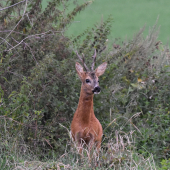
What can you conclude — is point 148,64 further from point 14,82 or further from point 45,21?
point 14,82

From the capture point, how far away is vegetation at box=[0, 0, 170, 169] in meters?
4.48

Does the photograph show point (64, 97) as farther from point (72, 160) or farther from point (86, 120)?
point (72, 160)

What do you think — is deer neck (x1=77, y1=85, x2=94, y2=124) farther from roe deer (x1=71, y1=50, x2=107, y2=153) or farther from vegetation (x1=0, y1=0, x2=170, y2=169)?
vegetation (x1=0, y1=0, x2=170, y2=169)

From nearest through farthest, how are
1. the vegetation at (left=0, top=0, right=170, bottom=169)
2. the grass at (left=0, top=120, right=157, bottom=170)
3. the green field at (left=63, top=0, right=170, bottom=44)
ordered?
the grass at (left=0, top=120, right=157, bottom=170) → the vegetation at (left=0, top=0, right=170, bottom=169) → the green field at (left=63, top=0, right=170, bottom=44)

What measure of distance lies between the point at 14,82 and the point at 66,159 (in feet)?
6.33

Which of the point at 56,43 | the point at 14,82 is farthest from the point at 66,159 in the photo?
the point at 56,43

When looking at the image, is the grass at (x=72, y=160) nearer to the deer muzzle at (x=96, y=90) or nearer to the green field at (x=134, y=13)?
the deer muzzle at (x=96, y=90)

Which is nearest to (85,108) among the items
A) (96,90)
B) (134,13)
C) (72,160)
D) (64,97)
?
(96,90)

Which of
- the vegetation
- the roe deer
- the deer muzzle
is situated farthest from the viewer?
the roe deer

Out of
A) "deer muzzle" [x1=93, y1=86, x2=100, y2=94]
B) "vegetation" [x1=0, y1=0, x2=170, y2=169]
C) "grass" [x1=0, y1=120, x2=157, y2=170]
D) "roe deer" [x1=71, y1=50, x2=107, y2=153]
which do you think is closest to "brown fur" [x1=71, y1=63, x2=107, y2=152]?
"roe deer" [x1=71, y1=50, x2=107, y2=153]

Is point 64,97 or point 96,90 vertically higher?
point 96,90

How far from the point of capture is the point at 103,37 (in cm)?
651

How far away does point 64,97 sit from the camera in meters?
5.55

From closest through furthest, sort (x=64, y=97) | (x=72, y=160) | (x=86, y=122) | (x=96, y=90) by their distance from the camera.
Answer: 1. (x=72, y=160)
2. (x=96, y=90)
3. (x=86, y=122)
4. (x=64, y=97)
